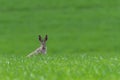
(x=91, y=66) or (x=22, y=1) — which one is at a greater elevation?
(x=22, y=1)

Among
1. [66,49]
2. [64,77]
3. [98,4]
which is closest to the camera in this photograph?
[64,77]

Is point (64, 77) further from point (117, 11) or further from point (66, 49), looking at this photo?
point (117, 11)

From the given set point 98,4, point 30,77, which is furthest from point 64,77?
point 98,4

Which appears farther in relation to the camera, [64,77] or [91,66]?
[91,66]

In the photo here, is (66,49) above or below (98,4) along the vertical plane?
below

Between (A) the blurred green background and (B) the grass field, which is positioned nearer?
(B) the grass field

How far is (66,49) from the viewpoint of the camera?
51906 millimetres

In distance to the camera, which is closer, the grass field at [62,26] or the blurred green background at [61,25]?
the grass field at [62,26]

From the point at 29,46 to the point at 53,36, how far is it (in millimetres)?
4795

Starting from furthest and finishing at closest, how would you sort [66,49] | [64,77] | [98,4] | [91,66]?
[98,4] → [66,49] → [91,66] → [64,77]

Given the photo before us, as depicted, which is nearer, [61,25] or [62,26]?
[62,26]

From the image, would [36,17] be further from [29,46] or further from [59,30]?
[29,46]

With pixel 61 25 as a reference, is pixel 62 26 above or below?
below

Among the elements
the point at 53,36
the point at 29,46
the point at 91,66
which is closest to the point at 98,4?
the point at 53,36
